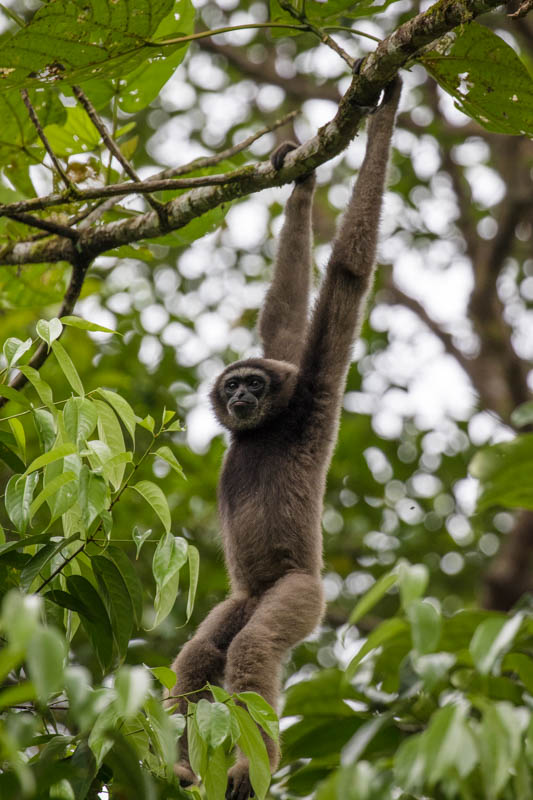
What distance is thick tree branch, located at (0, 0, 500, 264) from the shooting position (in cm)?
415

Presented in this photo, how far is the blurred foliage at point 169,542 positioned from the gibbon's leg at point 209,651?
34 cm

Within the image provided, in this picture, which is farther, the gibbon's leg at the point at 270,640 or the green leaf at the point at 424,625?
the gibbon's leg at the point at 270,640

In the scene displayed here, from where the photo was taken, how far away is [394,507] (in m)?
10.4

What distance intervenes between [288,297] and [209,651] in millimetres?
3032

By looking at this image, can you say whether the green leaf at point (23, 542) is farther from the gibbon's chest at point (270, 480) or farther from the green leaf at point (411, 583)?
the gibbon's chest at point (270, 480)

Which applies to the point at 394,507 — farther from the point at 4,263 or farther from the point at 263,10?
the point at 263,10

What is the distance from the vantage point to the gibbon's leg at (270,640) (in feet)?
15.6

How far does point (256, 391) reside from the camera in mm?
6469

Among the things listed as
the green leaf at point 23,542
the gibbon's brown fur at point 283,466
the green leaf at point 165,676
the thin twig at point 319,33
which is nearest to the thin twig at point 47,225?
the gibbon's brown fur at point 283,466

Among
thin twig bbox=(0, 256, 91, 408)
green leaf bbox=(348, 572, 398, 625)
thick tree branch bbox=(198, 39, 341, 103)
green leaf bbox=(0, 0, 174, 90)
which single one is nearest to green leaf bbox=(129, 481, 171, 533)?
green leaf bbox=(348, 572, 398, 625)

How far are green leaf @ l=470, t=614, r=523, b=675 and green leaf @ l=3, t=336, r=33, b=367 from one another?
1.94m

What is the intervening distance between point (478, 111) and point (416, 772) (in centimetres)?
393

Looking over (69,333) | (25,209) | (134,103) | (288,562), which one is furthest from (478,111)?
(69,333)

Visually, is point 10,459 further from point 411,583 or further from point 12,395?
point 411,583
